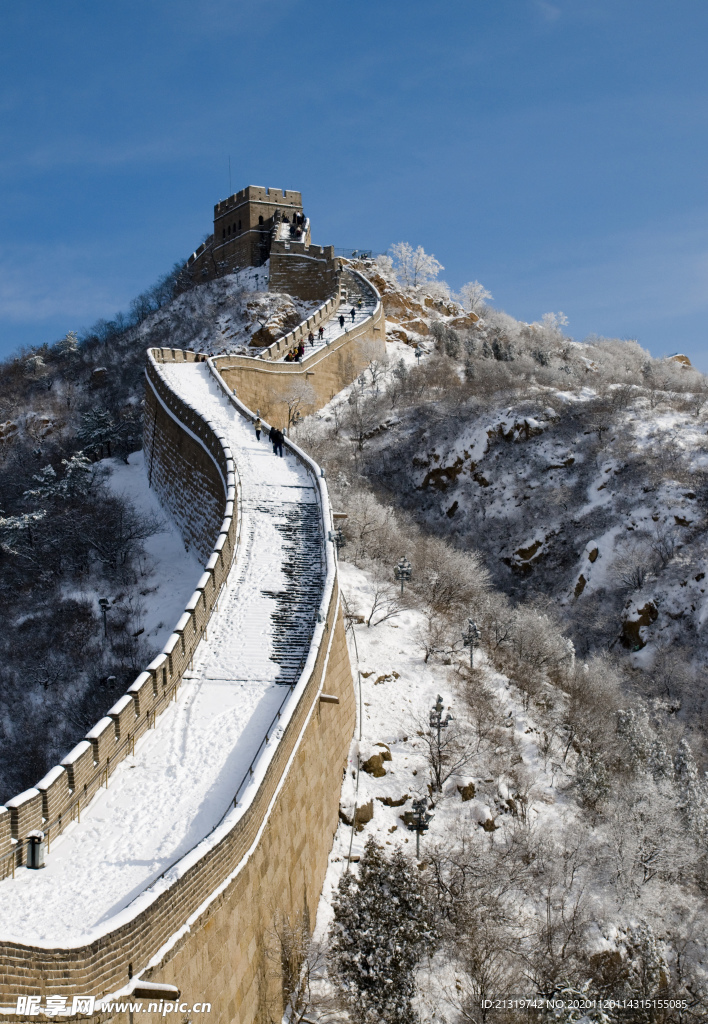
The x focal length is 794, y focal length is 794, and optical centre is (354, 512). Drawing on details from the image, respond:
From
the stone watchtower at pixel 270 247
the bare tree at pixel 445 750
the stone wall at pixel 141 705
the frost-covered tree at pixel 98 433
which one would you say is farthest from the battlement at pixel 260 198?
the bare tree at pixel 445 750

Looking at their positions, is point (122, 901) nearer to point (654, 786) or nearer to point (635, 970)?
point (635, 970)

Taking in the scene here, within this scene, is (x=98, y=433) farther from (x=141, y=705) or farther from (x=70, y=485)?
(x=141, y=705)

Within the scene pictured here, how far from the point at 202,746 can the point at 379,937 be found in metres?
3.58

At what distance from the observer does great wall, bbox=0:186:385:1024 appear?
692 centimetres

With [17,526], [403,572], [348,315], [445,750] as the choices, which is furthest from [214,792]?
[348,315]

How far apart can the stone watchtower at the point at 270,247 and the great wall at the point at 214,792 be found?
23520mm

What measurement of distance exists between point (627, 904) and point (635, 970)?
1.22m

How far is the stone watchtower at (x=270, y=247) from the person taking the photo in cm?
4125

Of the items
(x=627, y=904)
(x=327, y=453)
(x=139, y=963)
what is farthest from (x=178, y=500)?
(x=139, y=963)

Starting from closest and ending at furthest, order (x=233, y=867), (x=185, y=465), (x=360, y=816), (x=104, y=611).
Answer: (x=233, y=867), (x=360, y=816), (x=104, y=611), (x=185, y=465)

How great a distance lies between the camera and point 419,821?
12539 mm

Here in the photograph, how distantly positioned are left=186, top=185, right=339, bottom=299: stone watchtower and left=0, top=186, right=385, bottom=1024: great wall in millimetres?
23520

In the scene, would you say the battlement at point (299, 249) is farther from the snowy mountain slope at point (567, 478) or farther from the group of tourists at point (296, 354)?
the group of tourists at point (296, 354)

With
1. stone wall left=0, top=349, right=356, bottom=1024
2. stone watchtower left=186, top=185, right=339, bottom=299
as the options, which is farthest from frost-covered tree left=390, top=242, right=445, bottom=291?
stone wall left=0, top=349, right=356, bottom=1024
